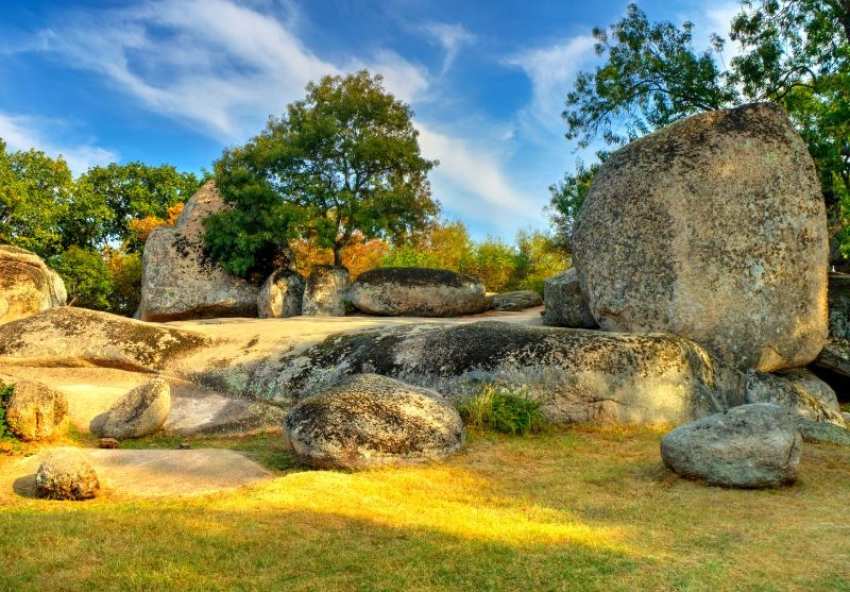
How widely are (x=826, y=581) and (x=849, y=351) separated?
35.9 ft

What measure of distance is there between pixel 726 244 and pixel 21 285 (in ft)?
52.2

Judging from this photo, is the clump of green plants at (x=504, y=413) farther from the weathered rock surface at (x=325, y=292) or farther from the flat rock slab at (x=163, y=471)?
the weathered rock surface at (x=325, y=292)

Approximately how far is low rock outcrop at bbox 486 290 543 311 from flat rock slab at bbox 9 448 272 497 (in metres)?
17.3

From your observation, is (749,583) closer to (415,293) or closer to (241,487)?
(241,487)

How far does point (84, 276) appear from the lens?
32719mm

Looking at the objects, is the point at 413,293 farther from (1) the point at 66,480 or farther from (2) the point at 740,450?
(1) the point at 66,480

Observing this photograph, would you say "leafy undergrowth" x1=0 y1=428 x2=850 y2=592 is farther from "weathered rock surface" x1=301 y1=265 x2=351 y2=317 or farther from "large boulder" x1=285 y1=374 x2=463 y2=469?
"weathered rock surface" x1=301 y1=265 x2=351 y2=317

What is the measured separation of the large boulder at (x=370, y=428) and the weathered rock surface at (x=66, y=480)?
229 cm

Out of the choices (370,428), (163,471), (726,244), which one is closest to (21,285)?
(163,471)

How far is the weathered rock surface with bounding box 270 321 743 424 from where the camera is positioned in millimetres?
10312

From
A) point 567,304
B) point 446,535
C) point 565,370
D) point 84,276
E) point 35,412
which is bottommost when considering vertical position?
point 446,535

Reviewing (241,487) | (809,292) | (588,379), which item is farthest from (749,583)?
(809,292)

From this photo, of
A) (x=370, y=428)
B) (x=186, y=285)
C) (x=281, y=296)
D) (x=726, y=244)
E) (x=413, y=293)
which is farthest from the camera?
(x=186, y=285)

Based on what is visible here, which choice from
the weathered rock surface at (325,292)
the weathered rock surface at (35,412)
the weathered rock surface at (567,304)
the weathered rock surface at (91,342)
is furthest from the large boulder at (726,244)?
the weathered rock surface at (325,292)
